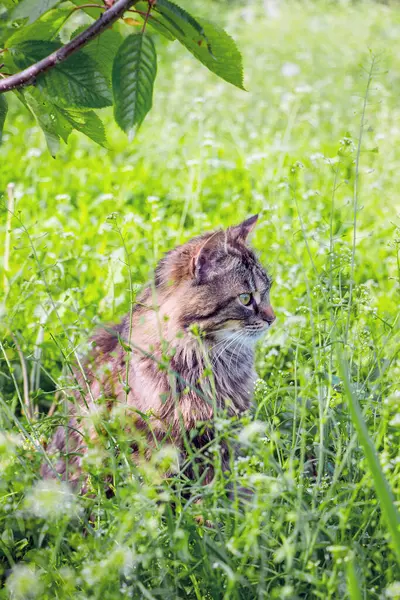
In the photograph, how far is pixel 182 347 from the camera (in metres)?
2.25

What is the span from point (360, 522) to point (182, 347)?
77cm

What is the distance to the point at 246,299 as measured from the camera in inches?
93.3

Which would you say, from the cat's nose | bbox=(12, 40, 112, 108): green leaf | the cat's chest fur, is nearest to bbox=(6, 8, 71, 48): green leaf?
bbox=(12, 40, 112, 108): green leaf

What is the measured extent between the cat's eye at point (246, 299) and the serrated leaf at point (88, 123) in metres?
0.76

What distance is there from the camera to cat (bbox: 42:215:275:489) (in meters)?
2.18

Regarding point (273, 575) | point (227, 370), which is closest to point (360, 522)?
point (273, 575)

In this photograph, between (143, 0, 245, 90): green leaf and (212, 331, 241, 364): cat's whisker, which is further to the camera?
(212, 331, 241, 364): cat's whisker

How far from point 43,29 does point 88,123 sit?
25cm

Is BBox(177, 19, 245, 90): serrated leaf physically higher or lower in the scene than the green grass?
higher

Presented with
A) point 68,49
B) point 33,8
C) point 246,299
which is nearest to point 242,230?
point 246,299

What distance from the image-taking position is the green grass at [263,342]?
1.48 m

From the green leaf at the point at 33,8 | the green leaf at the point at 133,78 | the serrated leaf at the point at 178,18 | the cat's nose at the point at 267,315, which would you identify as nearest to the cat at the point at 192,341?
the cat's nose at the point at 267,315

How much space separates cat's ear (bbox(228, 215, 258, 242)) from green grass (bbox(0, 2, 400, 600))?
0.19 meters

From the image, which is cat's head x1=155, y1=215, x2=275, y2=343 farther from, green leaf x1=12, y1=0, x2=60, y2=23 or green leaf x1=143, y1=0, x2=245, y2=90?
green leaf x1=12, y1=0, x2=60, y2=23
